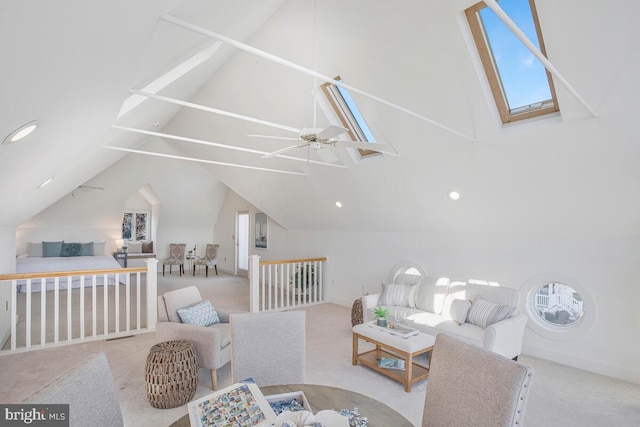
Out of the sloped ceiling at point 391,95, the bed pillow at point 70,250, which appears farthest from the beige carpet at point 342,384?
the bed pillow at point 70,250

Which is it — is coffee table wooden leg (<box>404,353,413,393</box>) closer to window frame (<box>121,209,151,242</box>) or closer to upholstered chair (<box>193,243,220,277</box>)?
upholstered chair (<box>193,243,220,277</box>)

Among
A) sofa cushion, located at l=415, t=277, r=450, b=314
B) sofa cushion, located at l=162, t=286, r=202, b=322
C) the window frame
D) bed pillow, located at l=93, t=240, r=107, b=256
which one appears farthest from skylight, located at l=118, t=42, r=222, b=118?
the window frame

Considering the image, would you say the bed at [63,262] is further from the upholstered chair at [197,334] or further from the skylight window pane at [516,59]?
the skylight window pane at [516,59]

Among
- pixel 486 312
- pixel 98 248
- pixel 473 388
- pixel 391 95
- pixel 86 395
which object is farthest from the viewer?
pixel 98 248

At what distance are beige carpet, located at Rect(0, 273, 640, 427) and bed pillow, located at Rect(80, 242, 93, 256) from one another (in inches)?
243

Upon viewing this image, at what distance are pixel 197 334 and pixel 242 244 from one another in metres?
7.25

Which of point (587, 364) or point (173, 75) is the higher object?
point (173, 75)

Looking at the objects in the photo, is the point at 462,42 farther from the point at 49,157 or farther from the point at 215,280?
the point at 215,280

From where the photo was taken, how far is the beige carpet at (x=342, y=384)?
2.83 metres

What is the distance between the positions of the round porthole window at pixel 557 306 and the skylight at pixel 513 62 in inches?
85.7

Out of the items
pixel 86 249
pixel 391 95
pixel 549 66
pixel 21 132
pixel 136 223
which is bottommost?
pixel 86 249

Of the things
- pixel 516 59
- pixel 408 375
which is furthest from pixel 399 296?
pixel 516 59

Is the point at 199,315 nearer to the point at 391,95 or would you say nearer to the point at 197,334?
the point at 197,334

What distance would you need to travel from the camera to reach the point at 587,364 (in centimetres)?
381
